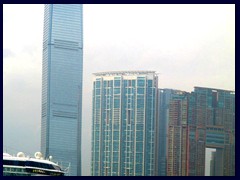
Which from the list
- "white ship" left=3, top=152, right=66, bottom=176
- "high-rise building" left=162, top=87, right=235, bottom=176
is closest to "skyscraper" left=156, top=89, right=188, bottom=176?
"high-rise building" left=162, top=87, right=235, bottom=176

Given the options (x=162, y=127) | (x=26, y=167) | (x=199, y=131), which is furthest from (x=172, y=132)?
(x=26, y=167)

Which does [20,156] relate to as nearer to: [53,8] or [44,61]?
[44,61]

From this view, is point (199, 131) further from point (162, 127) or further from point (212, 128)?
point (162, 127)

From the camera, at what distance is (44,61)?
19.0 m

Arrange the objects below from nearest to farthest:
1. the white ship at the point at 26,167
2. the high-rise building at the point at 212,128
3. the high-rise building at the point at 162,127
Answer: the white ship at the point at 26,167 < the high-rise building at the point at 162,127 < the high-rise building at the point at 212,128


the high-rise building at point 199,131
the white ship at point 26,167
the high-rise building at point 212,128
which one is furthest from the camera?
the high-rise building at point 212,128

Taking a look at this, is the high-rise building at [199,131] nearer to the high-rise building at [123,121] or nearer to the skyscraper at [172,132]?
the skyscraper at [172,132]

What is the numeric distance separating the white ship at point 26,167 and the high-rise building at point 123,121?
6801 millimetres

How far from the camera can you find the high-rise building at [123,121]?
1623cm

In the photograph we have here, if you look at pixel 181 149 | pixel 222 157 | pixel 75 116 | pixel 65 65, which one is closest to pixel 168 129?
pixel 181 149

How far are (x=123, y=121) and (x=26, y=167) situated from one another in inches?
303

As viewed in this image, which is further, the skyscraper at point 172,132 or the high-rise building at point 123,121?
the high-rise building at point 123,121

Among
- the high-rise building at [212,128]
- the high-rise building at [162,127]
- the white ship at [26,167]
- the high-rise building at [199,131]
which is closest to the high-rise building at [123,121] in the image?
the high-rise building at [162,127]

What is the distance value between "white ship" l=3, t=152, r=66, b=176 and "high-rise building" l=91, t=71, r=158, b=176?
6801mm
